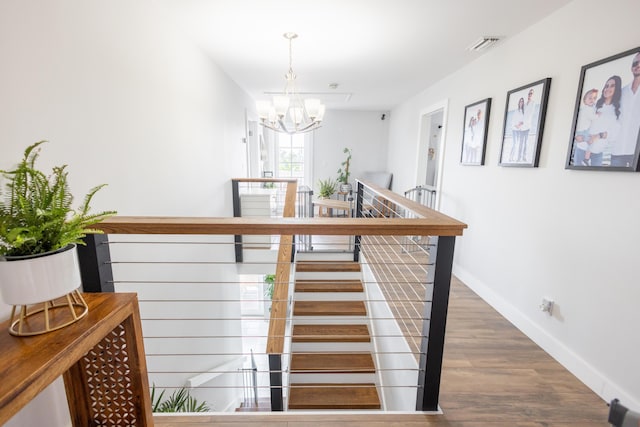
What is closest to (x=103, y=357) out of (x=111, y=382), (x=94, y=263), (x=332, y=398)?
(x=111, y=382)

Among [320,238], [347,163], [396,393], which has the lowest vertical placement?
[396,393]

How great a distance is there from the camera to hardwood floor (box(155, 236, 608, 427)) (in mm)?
1391

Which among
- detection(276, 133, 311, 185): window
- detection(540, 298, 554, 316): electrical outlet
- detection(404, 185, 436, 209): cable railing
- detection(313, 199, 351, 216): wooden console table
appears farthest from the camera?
detection(276, 133, 311, 185): window

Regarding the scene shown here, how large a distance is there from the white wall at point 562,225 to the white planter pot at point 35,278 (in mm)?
2448

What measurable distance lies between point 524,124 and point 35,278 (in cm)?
295

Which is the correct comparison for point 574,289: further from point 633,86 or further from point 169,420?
point 169,420

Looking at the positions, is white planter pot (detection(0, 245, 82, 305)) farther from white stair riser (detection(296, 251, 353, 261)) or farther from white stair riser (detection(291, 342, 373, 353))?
white stair riser (detection(296, 251, 353, 261))

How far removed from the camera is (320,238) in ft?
18.1

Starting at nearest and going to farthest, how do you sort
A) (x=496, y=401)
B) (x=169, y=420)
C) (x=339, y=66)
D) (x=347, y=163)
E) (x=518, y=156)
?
(x=169, y=420)
(x=496, y=401)
(x=518, y=156)
(x=339, y=66)
(x=347, y=163)

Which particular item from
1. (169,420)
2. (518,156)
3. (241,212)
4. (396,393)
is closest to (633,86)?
(518,156)

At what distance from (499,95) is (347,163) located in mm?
4743

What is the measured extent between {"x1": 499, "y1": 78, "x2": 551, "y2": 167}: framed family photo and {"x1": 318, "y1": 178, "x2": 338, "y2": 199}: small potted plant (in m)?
4.77

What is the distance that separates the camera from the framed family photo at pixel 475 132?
2.87 metres

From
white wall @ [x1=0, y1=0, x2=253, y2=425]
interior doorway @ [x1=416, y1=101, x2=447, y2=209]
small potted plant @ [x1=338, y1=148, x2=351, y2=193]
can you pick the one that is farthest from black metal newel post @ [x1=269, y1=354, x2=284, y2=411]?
small potted plant @ [x1=338, y1=148, x2=351, y2=193]
